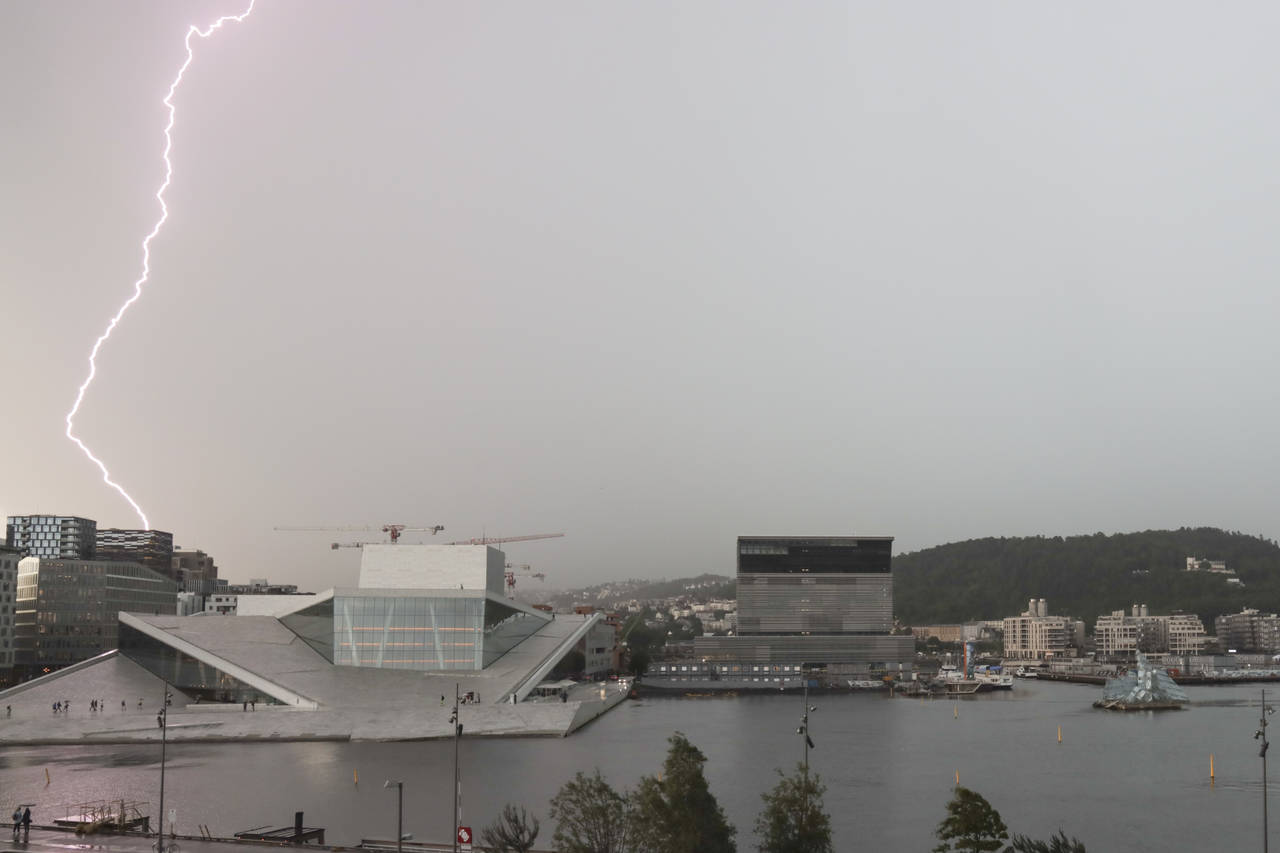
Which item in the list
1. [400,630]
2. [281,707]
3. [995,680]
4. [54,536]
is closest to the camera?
[281,707]

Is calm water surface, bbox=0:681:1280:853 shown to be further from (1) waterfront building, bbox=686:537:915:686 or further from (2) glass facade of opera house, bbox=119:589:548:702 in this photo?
(1) waterfront building, bbox=686:537:915:686

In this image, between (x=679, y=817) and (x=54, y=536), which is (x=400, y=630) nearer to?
(x=679, y=817)

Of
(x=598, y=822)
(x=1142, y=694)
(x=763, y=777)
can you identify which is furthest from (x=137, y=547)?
(x=598, y=822)

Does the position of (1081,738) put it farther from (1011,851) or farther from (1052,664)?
(1052,664)

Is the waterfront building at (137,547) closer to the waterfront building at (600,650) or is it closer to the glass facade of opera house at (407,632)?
the waterfront building at (600,650)

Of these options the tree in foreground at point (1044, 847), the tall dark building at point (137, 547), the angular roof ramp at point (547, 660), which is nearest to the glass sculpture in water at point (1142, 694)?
the angular roof ramp at point (547, 660)

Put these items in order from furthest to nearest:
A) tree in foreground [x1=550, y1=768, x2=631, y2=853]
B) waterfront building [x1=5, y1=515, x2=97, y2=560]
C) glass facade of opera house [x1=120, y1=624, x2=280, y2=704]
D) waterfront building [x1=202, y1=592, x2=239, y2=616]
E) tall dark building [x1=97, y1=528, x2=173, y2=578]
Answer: tall dark building [x1=97, y1=528, x2=173, y2=578]
waterfront building [x1=5, y1=515, x2=97, y2=560]
waterfront building [x1=202, y1=592, x2=239, y2=616]
glass facade of opera house [x1=120, y1=624, x2=280, y2=704]
tree in foreground [x1=550, y1=768, x2=631, y2=853]

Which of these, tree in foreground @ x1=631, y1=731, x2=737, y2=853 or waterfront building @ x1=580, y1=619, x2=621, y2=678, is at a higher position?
tree in foreground @ x1=631, y1=731, x2=737, y2=853

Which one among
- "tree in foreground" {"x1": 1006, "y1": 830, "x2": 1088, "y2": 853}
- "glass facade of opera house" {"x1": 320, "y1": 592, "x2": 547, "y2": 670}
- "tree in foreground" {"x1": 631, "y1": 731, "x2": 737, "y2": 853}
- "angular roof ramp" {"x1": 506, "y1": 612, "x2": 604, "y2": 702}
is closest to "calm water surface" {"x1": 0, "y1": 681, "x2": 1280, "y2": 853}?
"angular roof ramp" {"x1": 506, "y1": 612, "x2": 604, "y2": 702}
